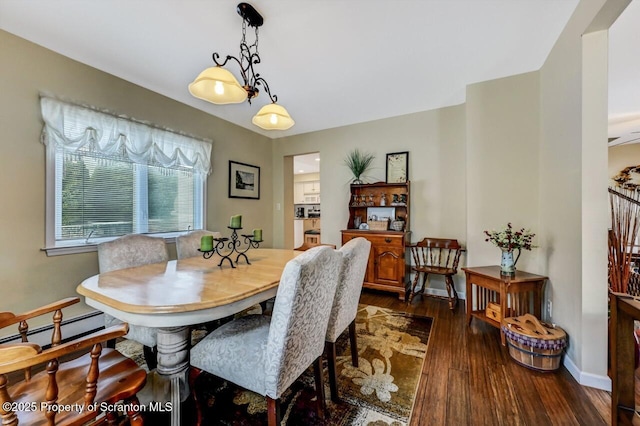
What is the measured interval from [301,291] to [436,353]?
162cm

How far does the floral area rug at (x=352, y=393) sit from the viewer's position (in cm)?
139

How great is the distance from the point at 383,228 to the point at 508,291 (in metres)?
1.71

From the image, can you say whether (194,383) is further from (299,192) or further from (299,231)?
(299,192)

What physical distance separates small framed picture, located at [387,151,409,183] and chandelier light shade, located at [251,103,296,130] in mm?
2031

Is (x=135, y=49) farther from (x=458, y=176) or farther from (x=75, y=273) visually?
(x=458, y=176)

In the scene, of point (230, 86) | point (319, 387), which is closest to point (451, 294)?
point (319, 387)

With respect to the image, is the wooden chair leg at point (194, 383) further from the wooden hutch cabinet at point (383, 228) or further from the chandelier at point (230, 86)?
the wooden hutch cabinet at point (383, 228)

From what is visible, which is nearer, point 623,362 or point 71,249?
point 623,362

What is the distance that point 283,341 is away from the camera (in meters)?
1.05

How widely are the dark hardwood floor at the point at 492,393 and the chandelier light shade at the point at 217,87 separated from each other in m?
2.23

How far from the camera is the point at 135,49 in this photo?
2.20 meters

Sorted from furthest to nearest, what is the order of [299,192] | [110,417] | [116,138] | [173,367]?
[299,192] < [116,138] < [173,367] < [110,417]

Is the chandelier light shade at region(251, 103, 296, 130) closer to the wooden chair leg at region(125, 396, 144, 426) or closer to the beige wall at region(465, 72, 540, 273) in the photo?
the wooden chair leg at region(125, 396, 144, 426)

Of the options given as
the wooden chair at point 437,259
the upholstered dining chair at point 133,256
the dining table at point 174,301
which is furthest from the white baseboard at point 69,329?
the wooden chair at point 437,259
